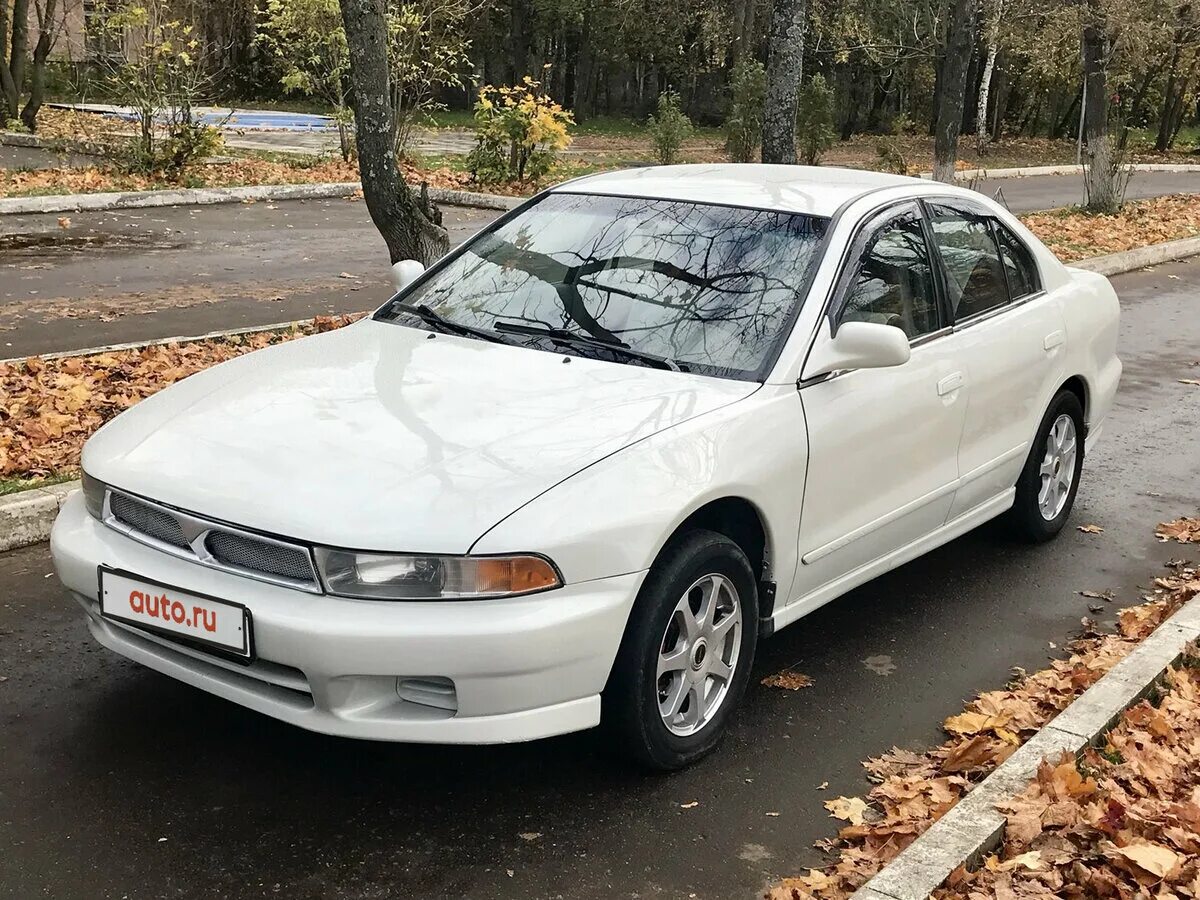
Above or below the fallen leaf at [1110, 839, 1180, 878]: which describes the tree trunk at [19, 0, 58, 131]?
above

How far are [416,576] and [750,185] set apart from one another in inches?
92.7

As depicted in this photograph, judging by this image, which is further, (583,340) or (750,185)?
(750,185)

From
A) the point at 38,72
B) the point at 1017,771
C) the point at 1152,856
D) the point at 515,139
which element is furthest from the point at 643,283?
the point at 38,72

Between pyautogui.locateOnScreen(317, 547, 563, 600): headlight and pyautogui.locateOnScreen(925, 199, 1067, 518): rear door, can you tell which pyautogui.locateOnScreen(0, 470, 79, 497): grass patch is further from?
pyautogui.locateOnScreen(925, 199, 1067, 518): rear door

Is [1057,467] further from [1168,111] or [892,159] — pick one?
[1168,111]

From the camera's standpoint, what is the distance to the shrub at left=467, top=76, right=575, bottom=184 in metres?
19.2

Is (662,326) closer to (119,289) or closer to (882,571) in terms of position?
(882,571)

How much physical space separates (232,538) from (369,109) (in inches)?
243

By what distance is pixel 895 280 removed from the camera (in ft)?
16.1

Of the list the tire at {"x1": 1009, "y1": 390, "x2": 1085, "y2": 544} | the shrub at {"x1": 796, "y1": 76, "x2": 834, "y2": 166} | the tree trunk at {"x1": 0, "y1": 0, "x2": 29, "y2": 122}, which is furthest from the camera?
the shrub at {"x1": 796, "y1": 76, "x2": 834, "y2": 166}

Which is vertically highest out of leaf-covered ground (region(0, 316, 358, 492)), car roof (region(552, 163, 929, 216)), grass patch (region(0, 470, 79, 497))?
car roof (region(552, 163, 929, 216))

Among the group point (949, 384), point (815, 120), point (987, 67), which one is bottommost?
point (949, 384)

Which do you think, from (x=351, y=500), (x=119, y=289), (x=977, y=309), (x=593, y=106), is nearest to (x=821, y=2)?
(x=593, y=106)

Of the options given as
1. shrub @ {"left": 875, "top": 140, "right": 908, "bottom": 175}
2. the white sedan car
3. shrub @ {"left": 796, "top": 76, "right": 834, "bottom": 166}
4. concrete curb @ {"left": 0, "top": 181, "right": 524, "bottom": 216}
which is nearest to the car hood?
the white sedan car
